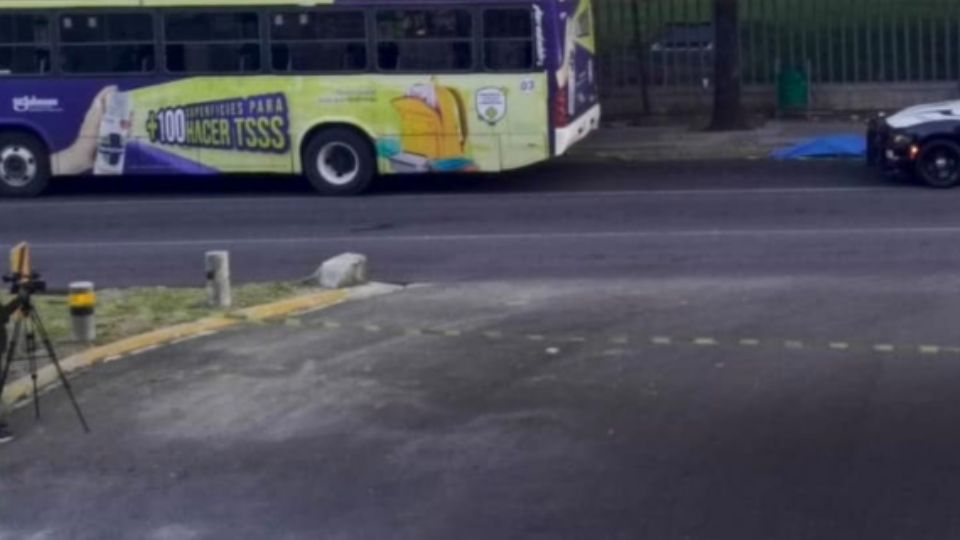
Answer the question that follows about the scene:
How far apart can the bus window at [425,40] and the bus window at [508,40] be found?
21 cm

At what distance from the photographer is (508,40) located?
24.5 m

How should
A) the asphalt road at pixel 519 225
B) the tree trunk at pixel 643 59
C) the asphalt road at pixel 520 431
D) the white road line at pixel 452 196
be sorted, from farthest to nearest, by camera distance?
the tree trunk at pixel 643 59
the white road line at pixel 452 196
the asphalt road at pixel 519 225
the asphalt road at pixel 520 431

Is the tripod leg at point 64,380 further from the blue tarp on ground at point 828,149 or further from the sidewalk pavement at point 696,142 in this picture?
the sidewalk pavement at point 696,142

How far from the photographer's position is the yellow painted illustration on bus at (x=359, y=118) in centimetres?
2455

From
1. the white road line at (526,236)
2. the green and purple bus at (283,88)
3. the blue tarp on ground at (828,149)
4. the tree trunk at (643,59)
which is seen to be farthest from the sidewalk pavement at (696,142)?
the white road line at (526,236)

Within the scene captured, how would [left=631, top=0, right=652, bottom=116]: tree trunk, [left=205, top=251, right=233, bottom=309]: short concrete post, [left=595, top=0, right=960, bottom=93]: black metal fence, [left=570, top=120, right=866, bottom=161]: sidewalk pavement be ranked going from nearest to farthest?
[left=205, top=251, right=233, bottom=309]: short concrete post < [left=570, top=120, right=866, bottom=161]: sidewalk pavement < [left=631, top=0, right=652, bottom=116]: tree trunk < [left=595, top=0, right=960, bottom=93]: black metal fence

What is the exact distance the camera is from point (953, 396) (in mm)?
11688

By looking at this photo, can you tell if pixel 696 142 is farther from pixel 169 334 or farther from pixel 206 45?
pixel 169 334

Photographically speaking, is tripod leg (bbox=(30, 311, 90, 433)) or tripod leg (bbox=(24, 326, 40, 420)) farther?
tripod leg (bbox=(24, 326, 40, 420))

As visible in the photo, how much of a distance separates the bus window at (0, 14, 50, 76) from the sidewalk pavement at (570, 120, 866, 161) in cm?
721

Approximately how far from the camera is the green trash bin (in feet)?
103

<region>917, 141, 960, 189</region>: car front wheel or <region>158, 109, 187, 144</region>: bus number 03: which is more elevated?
<region>158, 109, 187, 144</region>: bus number 03

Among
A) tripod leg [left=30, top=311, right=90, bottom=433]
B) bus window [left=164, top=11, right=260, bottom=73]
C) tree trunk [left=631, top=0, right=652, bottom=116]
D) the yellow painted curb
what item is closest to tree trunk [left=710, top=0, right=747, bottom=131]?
tree trunk [left=631, top=0, right=652, bottom=116]

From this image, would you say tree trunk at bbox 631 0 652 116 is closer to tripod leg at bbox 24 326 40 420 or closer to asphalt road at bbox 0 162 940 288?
asphalt road at bbox 0 162 940 288
